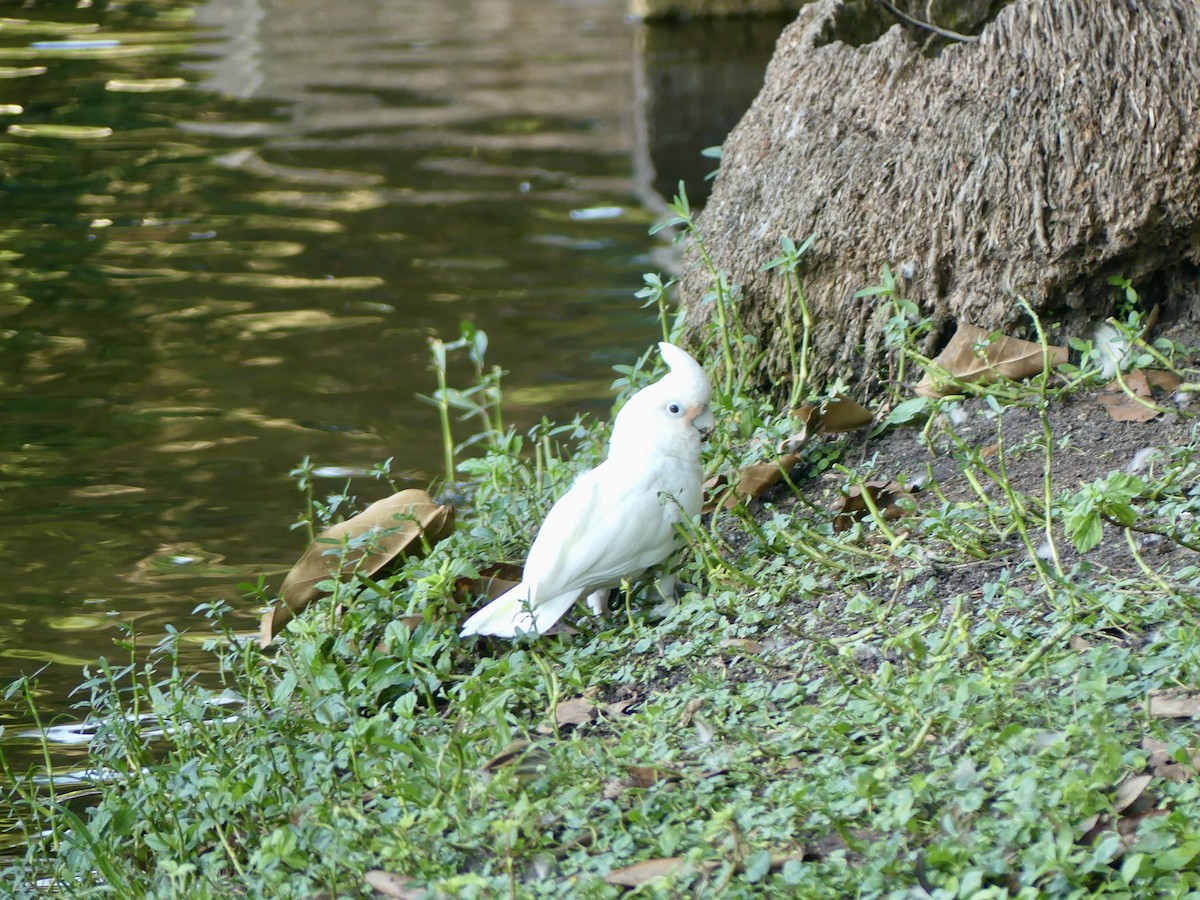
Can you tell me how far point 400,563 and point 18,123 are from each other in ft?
22.5

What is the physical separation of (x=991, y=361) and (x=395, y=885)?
6.73ft

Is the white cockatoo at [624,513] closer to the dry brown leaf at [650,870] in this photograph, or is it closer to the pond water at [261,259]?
the dry brown leaf at [650,870]

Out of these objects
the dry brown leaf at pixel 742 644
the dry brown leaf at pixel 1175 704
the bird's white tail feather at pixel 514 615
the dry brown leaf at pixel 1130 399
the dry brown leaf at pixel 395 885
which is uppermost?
the dry brown leaf at pixel 1130 399

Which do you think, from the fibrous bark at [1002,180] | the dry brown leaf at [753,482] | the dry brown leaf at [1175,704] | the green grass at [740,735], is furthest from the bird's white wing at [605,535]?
the dry brown leaf at [1175,704]

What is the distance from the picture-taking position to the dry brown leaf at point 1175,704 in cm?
223

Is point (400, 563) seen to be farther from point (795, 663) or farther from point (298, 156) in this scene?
point (298, 156)

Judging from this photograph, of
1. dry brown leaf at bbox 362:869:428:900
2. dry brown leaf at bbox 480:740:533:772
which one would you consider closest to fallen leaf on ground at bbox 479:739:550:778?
dry brown leaf at bbox 480:740:533:772

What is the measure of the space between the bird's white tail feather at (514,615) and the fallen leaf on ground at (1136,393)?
4.65 feet

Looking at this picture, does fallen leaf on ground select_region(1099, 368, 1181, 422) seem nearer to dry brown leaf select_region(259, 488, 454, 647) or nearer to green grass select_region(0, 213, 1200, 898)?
green grass select_region(0, 213, 1200, 898)

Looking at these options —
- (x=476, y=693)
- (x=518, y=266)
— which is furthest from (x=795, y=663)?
(x=518, y=266)

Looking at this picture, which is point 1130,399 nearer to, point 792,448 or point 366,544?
point 792,448

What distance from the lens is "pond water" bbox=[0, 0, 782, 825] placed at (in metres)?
4.60

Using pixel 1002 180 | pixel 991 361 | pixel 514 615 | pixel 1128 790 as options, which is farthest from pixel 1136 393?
pixel 514 615

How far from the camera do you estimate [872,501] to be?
3.13 meters
